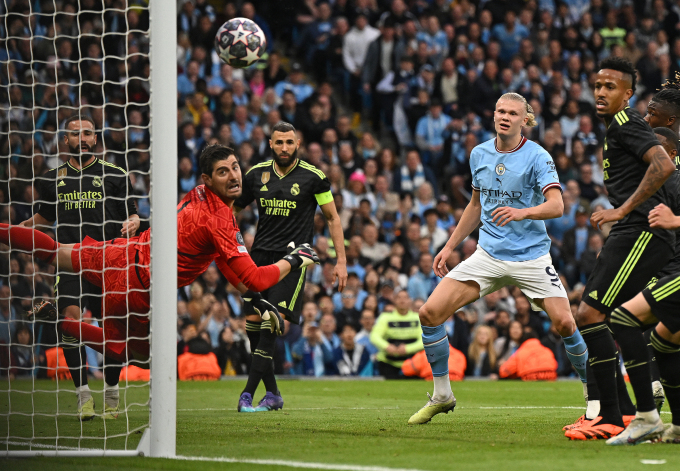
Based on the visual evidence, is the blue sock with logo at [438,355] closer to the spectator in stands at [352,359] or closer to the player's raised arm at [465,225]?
the player's raised arm at [465,225]

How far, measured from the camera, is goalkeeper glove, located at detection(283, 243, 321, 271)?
267 inches

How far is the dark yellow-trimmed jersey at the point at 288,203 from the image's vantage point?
8.74 m

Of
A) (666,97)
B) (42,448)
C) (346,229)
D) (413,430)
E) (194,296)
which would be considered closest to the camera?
(42,448)

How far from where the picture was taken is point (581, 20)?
20.1m

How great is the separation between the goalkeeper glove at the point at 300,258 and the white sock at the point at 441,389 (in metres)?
1.41

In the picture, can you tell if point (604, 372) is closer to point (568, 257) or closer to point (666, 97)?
point (666, 97)

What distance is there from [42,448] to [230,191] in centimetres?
221

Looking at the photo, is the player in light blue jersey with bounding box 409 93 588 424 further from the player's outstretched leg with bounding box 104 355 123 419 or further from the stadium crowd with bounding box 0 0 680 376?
the stadium crowd with bounding box 0 0 680 376

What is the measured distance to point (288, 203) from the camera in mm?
8750

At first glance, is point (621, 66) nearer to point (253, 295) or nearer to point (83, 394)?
point (253, 295)

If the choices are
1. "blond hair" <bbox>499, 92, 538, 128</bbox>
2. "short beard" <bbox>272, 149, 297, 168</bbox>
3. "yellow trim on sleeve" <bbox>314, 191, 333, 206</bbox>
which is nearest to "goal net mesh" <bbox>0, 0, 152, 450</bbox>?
"short beard" <bbox>272, 149, 297, 168</bbox>

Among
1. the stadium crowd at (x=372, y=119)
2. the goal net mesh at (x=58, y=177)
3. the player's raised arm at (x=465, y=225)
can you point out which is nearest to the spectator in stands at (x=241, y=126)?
the stadium crowd at (x=372, y=119)

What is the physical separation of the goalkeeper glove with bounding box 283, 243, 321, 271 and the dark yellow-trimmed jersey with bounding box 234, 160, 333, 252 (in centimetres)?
177

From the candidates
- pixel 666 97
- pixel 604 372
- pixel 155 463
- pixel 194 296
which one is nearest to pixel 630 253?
pixel 604 372
